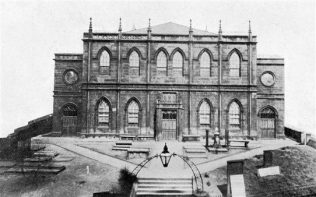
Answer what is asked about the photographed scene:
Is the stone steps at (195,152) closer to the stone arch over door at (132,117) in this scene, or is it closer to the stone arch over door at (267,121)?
the stone arch over door at (132,117)

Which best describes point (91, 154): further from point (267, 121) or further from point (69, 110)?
point (267, 121)

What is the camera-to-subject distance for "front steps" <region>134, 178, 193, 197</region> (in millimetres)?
15148

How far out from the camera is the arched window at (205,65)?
2802 cm

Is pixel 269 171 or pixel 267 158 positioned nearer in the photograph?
pixel 269 171

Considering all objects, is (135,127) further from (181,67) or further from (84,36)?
(84,36)

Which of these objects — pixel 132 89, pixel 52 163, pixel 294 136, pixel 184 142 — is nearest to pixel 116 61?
pixel 132 89

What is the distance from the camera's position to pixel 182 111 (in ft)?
89.4

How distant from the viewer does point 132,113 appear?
27.8m

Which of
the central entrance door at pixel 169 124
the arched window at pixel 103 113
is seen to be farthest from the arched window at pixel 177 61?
the arched window at pixel 103 113

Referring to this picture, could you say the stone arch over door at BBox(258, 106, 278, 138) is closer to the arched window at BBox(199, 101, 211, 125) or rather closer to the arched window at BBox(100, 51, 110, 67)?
the arched window at BBox(199, 101, 211, 125)

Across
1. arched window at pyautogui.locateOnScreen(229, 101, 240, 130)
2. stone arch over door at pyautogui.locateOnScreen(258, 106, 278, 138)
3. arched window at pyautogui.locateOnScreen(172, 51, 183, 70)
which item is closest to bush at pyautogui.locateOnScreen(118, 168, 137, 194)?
arched window at pyautogui.locateOnScreen(172, 51, 183, 70)

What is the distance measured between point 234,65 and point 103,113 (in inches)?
505

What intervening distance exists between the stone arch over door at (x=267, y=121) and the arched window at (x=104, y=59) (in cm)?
1511

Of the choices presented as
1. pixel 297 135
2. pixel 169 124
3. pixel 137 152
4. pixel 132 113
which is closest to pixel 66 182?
pixel 137 152
